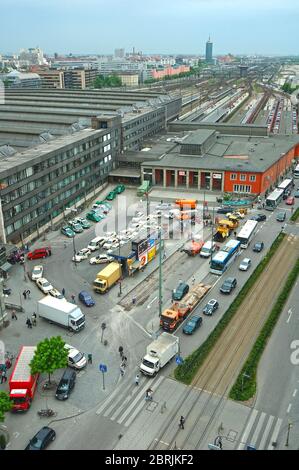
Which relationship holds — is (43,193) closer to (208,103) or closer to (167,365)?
(167,365)

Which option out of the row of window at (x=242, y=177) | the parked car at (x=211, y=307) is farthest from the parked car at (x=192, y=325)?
the row of window at (x=242, y=177)

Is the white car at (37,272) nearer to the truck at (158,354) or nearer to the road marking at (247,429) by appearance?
the truck at (158,354)

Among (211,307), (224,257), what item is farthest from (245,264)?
(211,307)

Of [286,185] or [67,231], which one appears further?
[286,185]

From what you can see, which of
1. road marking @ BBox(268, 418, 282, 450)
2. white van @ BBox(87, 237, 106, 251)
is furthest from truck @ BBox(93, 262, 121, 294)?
road marking @ BBox(268, 418, 282, 450)

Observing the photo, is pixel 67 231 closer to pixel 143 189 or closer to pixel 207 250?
pixel 207 250

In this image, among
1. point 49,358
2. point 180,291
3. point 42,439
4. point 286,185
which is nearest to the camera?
point 42,439

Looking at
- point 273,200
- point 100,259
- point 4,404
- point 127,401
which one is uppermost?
point 273,200
